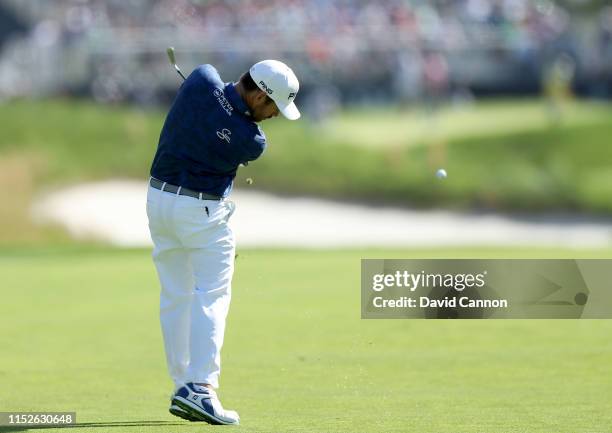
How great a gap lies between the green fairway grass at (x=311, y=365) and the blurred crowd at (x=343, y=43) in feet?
47.0

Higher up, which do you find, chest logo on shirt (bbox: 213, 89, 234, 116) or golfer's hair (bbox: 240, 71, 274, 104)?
golfer's hair (bbox: 240, 71, 274, 104)

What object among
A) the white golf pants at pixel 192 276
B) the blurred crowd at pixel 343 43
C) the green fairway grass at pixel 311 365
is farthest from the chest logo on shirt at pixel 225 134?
the blurred crowd at pixel 343 43

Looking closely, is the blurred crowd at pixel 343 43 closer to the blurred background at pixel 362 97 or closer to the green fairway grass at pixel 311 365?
the blurred background at pixel 362 97

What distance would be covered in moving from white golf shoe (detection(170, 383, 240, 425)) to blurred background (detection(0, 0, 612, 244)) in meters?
19.6

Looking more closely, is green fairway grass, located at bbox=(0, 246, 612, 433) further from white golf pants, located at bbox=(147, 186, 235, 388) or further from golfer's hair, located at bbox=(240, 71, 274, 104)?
golfer's hair, located at bbox=(240, 71, 274, 104)

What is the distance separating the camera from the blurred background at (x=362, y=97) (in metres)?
27.6

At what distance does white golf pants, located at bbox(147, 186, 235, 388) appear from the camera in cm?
703

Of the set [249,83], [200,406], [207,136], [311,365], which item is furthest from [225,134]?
[311,365]

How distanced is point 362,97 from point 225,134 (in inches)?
887

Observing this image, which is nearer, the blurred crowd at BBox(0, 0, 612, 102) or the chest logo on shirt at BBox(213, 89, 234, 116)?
the chest logo on shirt at BBox(213, 89, 234, 116)

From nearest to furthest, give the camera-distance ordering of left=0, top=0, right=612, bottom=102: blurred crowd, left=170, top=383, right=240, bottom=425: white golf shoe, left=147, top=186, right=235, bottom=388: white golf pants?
left=170, top=383, right=240, bottom=425: white golf shoe < left=147, top=186, right=235, bottom=388: white golf pants < left=0, top=0, right=612, bottom=102: blurred crowd

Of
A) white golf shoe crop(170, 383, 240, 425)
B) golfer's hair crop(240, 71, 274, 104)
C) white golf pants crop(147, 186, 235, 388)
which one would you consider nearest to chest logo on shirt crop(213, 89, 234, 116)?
golfer's hair crop(240, 71, 274, 104)

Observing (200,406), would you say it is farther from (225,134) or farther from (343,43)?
(343,43)

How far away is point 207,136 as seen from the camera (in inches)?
273
